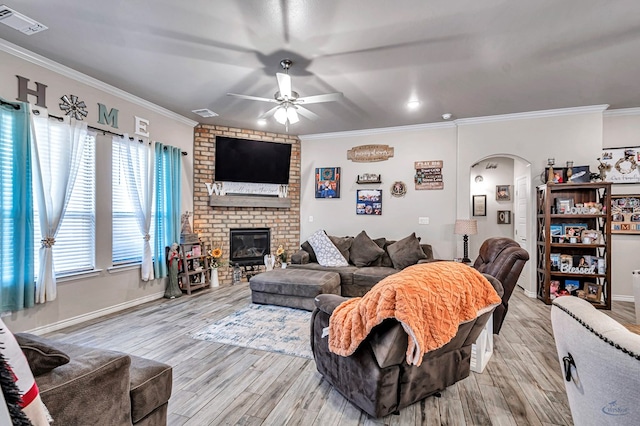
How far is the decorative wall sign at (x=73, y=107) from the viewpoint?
3348 mm

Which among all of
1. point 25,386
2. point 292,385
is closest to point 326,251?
point 292,385

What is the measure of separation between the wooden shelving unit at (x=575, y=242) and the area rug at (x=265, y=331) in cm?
355

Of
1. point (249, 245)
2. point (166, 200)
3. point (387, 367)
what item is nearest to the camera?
point (387, 367)

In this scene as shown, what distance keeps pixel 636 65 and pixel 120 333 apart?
6.08 meters

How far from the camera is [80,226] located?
355 centimetres

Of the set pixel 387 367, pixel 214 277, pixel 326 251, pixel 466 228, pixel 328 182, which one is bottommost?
pixel 214 277

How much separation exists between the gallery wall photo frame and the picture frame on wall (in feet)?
0.92

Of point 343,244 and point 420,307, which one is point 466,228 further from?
point 420,307

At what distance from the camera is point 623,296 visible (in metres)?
4.52

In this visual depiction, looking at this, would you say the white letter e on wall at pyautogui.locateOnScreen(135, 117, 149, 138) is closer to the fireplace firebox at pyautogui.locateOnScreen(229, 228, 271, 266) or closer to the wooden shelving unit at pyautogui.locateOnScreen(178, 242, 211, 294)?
the wooden shelving unit at pyautogui.locateOnScreen(178, 242, 211, 294)

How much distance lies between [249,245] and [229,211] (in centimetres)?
76

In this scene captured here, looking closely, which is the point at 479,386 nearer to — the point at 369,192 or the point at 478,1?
the point at 478,1

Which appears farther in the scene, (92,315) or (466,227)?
(466,227)

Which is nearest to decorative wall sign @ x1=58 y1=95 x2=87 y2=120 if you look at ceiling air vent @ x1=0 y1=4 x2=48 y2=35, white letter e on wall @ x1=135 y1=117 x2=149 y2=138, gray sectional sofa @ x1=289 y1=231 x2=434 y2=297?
white letter e on wall @ x1=135 y1=117 x2=149 y2=138
